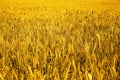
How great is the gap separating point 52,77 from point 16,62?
0.41 metres

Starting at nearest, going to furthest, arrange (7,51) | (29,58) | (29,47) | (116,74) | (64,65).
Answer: (116,74) → (64,65) → (29,58) → (7,51) → (29,47)

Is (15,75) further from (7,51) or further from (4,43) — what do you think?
(4,43)

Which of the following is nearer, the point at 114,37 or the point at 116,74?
the point at 116,74

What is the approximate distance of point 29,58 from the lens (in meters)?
1.69

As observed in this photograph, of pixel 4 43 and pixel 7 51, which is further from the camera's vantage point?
pixel 4 43

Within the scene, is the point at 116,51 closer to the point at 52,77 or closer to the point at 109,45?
the point at 109,45

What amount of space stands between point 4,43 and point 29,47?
22cm

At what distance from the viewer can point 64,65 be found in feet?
5.11

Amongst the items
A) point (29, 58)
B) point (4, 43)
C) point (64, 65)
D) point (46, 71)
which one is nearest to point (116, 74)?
point (64, 65)

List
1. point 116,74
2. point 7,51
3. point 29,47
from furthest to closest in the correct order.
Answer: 1. point 29,47
2. point 7,51
3. point 116,74

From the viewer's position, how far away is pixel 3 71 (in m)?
1.46

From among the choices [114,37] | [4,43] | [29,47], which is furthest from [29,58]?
[114,37]

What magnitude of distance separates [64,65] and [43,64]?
0.46 feet

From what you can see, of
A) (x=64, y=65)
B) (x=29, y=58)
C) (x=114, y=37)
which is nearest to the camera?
(x=64, y=65)
